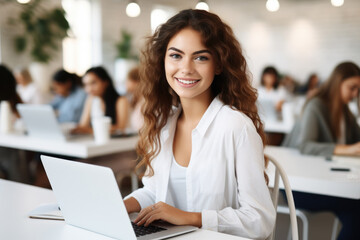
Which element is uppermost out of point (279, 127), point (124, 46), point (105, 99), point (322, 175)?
point (124, 46)

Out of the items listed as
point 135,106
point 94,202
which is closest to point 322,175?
point 94,202

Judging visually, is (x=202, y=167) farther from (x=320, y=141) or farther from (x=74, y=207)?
(x=320, y=141)

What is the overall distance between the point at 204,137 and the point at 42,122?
5.61 feet

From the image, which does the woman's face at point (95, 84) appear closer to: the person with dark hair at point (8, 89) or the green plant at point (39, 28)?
the person with dark hair at point (8, 89)

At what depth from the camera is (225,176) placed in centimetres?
138

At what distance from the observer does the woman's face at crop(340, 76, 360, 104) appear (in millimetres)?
2535

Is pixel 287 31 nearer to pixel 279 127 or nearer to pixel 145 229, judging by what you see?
pixel 279 127

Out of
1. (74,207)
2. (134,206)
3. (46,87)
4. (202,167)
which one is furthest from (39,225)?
(46,87)

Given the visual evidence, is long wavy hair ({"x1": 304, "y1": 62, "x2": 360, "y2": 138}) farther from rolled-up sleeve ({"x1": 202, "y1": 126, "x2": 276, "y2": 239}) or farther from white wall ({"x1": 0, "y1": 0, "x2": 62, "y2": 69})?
white wall ({"x1": 0, "y1": 0, "x2": 62, "y2": 69})

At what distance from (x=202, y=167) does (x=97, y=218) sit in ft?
1.41

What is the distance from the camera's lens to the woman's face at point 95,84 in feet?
12.2

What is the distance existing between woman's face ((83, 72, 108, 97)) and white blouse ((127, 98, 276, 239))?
234 centimetres

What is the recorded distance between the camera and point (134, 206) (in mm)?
1433

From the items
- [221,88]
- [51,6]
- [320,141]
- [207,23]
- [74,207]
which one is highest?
[51,6]
